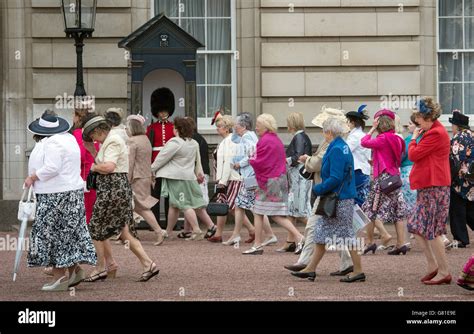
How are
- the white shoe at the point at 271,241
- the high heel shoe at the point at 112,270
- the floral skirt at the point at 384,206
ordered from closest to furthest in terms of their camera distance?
the high heel shoe at the point at 112,270 < the floral skirt at the point at 384,206 < the white shoe at the point at 271,241

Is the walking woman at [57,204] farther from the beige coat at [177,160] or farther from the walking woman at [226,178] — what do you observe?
the beige coat at [177,160]

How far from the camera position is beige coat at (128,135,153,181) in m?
18.1

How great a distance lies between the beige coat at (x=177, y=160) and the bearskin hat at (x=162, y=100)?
66.4 inches

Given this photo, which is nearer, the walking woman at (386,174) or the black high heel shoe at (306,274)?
the black high heel shoe at (306,274)

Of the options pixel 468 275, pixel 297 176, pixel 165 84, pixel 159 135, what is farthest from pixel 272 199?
pixel 165 84

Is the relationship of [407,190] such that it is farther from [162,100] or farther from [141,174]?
[162,100]

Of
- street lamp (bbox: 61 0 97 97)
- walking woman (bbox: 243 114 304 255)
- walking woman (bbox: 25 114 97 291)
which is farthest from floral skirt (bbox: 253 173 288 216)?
street lamp (bbox: 61 0 97 97)

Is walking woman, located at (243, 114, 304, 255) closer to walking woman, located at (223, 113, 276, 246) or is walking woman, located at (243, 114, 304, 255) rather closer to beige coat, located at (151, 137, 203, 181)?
walking woman, located at (223, 113, 276, 246)

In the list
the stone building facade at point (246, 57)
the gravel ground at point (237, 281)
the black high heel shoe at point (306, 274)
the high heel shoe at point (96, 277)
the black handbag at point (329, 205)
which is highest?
the stone building facade at point (246, 57)

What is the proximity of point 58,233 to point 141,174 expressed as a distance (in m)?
4.94

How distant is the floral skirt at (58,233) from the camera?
13.3 metres

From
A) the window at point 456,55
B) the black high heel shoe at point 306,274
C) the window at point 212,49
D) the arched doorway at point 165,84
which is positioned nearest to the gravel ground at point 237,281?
the black high heel shoe at point 306,274

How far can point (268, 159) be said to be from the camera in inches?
650
